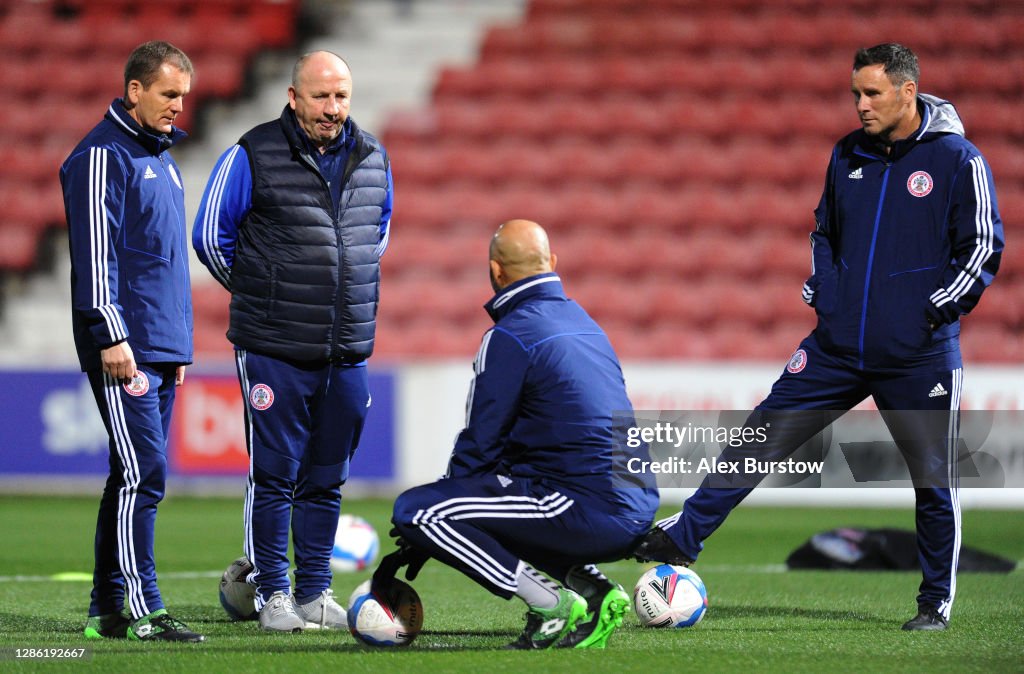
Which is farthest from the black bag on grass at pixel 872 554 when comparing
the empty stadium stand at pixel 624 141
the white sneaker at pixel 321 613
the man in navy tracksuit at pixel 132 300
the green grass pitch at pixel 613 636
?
the empty stadium stand at pixel 624 141

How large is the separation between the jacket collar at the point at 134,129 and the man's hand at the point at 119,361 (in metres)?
0.69

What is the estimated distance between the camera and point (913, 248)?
16.4 feet

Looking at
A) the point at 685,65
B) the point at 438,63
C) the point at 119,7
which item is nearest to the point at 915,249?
the point at 685,65

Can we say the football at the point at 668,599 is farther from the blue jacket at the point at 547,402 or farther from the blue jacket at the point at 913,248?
the blue jacket at the point at 913,248

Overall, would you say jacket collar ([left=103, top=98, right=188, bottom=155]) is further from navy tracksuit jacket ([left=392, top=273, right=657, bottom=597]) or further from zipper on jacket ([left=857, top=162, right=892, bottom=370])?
zipper on jacket ([left=857, top=162, right=892, bottom=370])

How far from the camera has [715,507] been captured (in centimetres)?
526

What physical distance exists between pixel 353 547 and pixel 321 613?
209 centimetres

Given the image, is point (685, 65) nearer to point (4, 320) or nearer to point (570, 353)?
point (4, 320)

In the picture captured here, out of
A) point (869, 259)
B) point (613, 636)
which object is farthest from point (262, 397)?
point (869, 259)

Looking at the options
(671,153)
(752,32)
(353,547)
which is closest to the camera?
(353,547)

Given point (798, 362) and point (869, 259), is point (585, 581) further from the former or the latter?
point (869, 259)

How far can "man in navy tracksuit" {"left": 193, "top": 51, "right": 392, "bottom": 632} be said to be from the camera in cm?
489

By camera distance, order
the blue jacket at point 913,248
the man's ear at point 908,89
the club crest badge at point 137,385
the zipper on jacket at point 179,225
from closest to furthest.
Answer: the club crest badge at point 137,385 → the zipper on jacket at point 179,225 → the blue jacket at point 913,248 → the man's ear at point 908,89

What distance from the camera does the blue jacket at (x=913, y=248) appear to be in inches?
192
